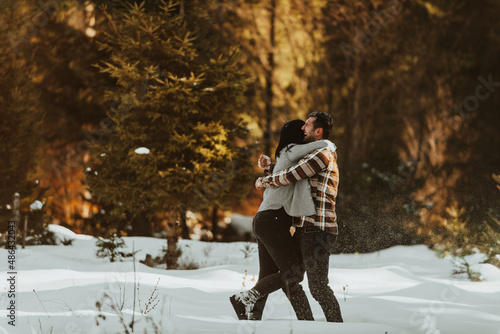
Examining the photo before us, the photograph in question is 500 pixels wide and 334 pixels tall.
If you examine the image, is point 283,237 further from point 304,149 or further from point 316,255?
point 304,149

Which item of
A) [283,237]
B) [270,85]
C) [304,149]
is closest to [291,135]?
[304,149]

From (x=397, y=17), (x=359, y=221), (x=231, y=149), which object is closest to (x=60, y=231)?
(x=231, y=149)

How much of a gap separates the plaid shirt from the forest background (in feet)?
17.3

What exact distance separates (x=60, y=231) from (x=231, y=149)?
18.1 feet

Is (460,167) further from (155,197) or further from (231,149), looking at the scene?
(155,197)

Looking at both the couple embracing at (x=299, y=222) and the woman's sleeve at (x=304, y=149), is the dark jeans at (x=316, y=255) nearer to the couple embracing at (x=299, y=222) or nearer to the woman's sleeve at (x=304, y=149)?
the couple embracing at (x=299, y=222)

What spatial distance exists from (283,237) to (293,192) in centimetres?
35

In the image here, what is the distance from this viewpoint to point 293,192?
469 centimetres

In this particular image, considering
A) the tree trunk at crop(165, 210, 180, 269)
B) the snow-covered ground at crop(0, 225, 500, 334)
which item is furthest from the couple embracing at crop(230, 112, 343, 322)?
the tree trunk at crop(165, 210, 180, 269)

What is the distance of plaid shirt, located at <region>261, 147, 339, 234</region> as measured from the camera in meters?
4.57

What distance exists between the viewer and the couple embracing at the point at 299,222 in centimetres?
455

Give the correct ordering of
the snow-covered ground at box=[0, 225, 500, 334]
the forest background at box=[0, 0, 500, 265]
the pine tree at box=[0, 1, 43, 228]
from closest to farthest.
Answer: the snow-covered ground at box=[0, 225, 500, 334], the forest background at box=[0, 0, 500, 265], the pine tree at box=[0, 1, 43, 228]

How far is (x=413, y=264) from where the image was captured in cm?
1075

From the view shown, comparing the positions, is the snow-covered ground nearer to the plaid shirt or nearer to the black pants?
the black pants
